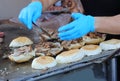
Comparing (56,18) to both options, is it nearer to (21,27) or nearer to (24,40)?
(24,40)

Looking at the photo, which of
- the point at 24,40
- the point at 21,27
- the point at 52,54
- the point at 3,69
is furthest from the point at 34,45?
the point at 21,27

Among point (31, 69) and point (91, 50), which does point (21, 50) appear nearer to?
point (31, 69)

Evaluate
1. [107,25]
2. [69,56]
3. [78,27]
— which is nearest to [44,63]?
[69,56]

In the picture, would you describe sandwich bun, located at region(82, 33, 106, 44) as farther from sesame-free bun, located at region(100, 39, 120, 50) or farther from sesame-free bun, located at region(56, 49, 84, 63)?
sesame-free bun, located at region(56, 49, 84, 63)

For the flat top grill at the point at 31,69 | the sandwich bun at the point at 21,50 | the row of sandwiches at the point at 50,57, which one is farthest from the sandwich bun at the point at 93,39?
the sandwich bun at the point at 21,50

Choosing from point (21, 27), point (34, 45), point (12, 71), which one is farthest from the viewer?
point (21, 27)

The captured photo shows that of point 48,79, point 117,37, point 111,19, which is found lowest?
point 48,79

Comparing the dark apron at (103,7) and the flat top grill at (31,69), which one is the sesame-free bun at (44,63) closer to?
the flat top grill at (31,69)
